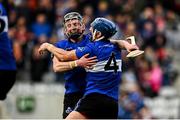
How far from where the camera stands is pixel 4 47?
1254 cm

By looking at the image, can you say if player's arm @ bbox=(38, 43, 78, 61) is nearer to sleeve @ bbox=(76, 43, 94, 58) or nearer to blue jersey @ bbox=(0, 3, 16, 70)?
sleeve @ bbox=(76, 43, 94, 58)

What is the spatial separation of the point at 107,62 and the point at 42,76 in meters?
8.70

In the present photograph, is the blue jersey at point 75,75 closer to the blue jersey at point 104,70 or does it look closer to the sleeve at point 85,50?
the sleeve at point 85,50

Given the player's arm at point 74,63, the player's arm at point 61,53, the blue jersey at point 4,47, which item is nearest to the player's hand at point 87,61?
the player's arm at point 74,63

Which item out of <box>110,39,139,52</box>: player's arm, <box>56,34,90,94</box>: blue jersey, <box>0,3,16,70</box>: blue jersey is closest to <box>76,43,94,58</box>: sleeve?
<box>110,39,139,52</box>: player's arm

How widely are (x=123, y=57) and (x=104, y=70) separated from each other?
8.96 meters

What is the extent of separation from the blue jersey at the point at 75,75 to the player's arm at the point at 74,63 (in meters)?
0.40

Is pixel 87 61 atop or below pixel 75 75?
atop

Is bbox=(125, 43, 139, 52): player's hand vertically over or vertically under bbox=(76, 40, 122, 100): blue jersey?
over

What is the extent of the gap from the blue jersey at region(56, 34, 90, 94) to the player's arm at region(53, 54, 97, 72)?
399 mm

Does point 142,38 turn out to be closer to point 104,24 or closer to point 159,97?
point 159,97

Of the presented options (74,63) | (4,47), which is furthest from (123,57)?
(74,63)

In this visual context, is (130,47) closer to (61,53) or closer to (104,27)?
(104,27)

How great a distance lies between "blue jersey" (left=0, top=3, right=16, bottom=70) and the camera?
12.4 meters
